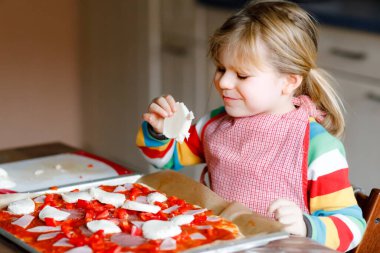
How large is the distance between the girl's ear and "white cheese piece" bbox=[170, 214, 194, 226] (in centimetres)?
40

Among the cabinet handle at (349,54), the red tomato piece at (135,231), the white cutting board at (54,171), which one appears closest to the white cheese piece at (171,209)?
the red tomato piece at (135,231)

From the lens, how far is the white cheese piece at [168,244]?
4.01 feet

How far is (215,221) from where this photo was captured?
135 centimetres

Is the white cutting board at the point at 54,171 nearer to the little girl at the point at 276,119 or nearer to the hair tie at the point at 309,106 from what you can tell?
the little girl at the point at 276,119

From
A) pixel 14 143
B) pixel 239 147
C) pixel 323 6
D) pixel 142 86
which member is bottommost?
pixel 14 143

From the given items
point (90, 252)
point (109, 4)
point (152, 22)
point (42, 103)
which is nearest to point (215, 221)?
point (90, 252)

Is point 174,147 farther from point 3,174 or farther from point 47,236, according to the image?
point 47,236

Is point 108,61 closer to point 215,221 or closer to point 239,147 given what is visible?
point 239,147

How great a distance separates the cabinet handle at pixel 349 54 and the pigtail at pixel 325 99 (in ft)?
3.47

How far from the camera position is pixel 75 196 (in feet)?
4.84

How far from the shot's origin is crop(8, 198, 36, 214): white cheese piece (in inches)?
55.2

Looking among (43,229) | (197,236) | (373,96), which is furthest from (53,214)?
(373,96)

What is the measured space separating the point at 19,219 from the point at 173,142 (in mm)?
520

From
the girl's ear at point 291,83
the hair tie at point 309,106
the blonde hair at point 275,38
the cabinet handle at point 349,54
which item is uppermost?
the blonde hair at point 275,38
